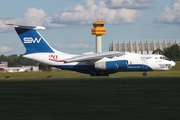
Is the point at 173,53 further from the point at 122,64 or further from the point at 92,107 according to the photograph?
the point at 92,107

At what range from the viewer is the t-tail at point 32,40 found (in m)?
59.6

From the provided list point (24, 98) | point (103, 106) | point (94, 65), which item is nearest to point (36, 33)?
point (94, 65)

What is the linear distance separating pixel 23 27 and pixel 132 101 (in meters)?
39.2

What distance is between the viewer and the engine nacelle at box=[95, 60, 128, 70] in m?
57.8

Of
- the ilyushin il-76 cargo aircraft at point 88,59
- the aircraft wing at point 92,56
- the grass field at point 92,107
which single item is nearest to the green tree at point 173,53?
the ilyushin il-76 cargo aircraft at point 88,59

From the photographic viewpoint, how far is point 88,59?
58.7 m

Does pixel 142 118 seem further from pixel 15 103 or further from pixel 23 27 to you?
pixel 23 27

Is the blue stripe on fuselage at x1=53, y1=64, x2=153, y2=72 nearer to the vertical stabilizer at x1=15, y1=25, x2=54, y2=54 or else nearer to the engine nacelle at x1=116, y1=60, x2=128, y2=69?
the engine nacelle at x1=116, y1=60, x2=128, y2=69

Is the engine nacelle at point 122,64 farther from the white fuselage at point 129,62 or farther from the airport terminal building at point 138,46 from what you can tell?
the airport terminal building at point 138,46

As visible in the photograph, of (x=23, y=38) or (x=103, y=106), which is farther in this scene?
(x=23, y=38)

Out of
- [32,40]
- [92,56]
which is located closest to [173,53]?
[92,56]

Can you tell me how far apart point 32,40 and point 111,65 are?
9.45 metres

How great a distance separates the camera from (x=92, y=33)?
4902 inches

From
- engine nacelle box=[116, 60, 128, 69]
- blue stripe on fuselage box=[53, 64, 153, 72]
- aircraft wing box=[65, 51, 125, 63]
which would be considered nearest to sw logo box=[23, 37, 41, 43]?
blue stripe on fuselage box=[53, 64, 153, 72]
